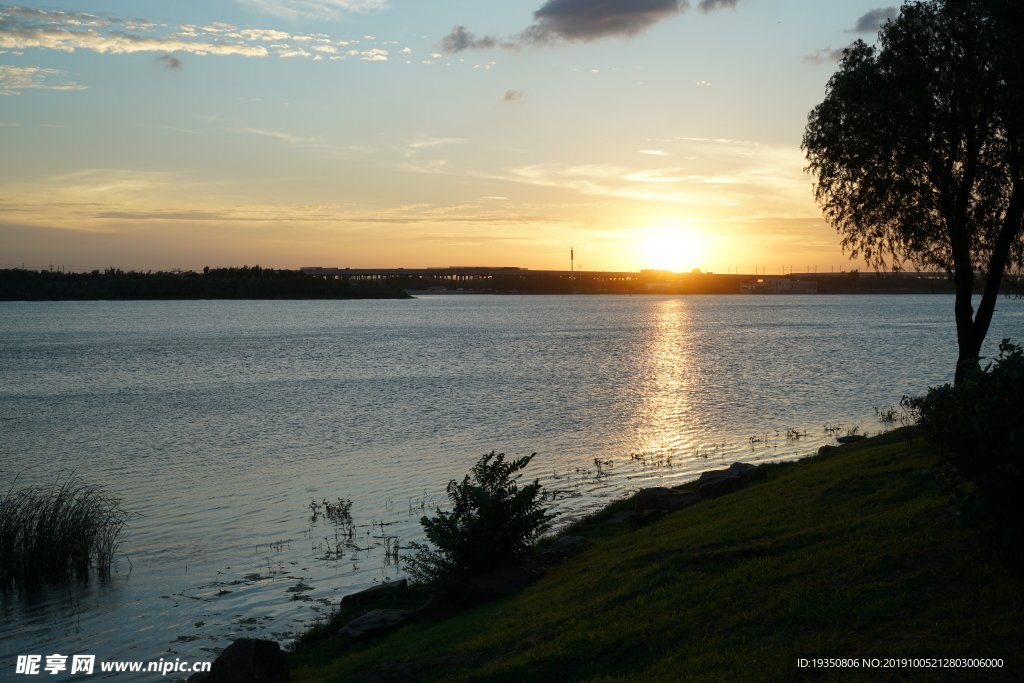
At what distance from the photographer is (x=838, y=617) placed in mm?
7625

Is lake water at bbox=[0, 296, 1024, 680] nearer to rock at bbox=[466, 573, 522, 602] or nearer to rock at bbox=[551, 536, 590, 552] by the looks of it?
rock at bbox=[466, 573, 522, 602]

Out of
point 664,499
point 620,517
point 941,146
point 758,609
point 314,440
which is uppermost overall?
point 941,146

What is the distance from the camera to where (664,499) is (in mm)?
16469

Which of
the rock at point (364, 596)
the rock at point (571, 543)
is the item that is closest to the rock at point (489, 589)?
the rock at point (364, 596)

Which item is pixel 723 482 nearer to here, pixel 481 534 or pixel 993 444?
pixel 481 534

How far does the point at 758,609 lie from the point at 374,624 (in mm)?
6117

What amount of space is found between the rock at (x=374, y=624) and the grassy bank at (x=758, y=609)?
9.1 inches

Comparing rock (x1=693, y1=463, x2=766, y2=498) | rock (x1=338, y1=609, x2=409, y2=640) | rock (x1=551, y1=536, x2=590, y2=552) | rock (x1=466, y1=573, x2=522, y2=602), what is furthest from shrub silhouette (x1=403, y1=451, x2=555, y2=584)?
rock (x1=693, y1=463, x2=766, y2=498)

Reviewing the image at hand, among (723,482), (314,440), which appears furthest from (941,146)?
(314,440)

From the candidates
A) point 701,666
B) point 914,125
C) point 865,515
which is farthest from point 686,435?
point 701,666

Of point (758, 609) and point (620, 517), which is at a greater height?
point (758, 609)

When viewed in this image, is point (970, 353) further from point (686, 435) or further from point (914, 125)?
point (686, 435)

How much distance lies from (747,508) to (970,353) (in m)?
12.1

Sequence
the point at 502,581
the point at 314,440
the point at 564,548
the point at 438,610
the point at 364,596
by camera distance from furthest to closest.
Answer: the point at 314,440 → the point at 564,548 → the point at 364,596 → the point at 502,581 → the point at 438,610
